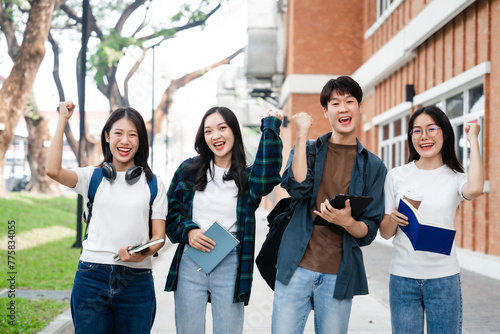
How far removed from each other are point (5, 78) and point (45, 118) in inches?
367

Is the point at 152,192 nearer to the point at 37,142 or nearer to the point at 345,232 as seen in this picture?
the point at 345,232

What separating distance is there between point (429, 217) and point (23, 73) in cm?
872

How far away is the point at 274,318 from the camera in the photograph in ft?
10.6

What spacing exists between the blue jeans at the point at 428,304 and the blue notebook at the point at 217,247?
96 centimetres

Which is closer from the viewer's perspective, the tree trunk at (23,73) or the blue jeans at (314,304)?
the blue jeans at (314,304)

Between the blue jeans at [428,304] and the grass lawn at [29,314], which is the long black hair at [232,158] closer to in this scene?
the blue jeans at [428,304]

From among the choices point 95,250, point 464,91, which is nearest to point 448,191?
point 95,250

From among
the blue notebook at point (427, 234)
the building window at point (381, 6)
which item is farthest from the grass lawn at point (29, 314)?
the building window at point (381, 6)

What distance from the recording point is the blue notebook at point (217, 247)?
3262 mm

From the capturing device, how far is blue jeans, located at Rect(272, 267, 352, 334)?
314 centimetres

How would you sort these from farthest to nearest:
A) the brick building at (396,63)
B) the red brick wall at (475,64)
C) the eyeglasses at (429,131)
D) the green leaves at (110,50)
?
1. the green leaves at (110,50)
2. the brick building at (396,63)
3. the red brick wall at (475,64)
4. the eyeglasses at (429,131)

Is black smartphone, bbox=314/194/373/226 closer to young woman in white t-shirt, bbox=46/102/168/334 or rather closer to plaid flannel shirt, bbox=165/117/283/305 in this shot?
plaid flannel shirt, bbox=165/117/283/305

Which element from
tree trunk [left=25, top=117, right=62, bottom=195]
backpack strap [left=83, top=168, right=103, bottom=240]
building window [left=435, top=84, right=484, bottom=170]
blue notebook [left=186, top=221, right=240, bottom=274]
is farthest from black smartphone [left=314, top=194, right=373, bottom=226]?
tree trunk [left=25, top=117, right=62, bottom=195]

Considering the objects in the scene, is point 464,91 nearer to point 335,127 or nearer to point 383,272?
point 383,272
